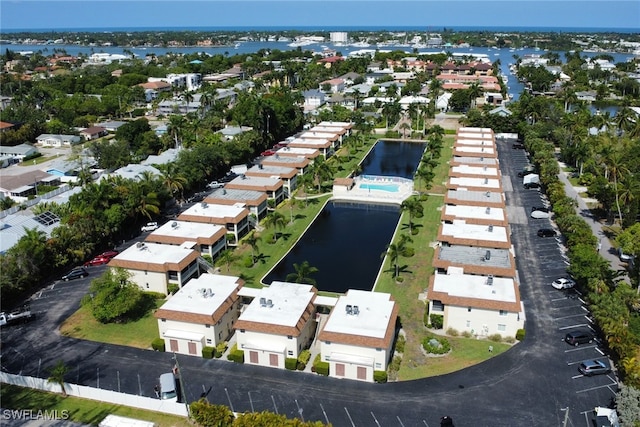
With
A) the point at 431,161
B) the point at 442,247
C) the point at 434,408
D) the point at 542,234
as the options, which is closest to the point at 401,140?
the point at 431,161

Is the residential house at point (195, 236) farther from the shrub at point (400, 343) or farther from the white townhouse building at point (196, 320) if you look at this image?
the shrub at point (400, 343)

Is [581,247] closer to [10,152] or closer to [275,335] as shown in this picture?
[275,335]

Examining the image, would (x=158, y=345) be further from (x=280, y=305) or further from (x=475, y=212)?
(x=475, y=212)

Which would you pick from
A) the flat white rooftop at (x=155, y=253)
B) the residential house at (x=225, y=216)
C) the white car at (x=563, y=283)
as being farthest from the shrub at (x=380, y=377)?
the residential house at (x=225, y=216)

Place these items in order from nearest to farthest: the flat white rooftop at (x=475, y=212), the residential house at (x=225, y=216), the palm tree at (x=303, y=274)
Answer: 1. the palm tree at (x=303, y=274)
2. the flat white rooftop at (x=475, y=212)
3. the residential house at (x=225, y=216)

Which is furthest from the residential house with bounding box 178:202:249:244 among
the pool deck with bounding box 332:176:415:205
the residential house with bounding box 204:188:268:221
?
the pool deck with bounding box 332:176:415:205

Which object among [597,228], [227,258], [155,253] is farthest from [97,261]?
[597,228]

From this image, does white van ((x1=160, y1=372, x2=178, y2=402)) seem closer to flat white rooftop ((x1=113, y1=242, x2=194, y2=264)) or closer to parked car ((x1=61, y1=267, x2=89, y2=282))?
flat white rooftop ((x1=113, y1=242, x2=194, y2=264))
